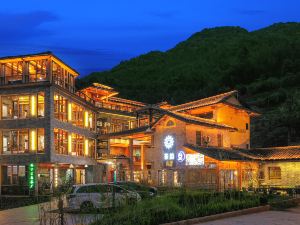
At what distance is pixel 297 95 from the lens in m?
67.6

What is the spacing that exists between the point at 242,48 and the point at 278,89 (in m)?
23.5

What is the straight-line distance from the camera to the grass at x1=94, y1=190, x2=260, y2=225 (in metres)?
14.1

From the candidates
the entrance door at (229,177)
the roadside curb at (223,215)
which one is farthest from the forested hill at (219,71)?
the roadside curb at (223,215)

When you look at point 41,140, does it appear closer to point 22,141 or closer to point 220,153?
point 22,141

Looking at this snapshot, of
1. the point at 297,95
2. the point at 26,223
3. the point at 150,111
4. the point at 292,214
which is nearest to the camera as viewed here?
the point at 26,223

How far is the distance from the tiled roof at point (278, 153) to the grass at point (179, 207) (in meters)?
16.1

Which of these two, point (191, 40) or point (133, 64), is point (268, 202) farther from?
point (191, 40)

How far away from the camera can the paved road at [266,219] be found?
16781mm

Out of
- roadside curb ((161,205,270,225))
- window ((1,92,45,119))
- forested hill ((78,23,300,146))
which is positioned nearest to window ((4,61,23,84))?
window ((1,92,45,119))

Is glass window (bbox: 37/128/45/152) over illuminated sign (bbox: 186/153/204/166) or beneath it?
over

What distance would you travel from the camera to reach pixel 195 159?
118 feet

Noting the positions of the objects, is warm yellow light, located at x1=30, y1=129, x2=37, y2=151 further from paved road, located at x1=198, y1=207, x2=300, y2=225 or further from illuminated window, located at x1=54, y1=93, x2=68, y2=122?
paved road, located at x1=198, y1=207, x2=300, y2=225

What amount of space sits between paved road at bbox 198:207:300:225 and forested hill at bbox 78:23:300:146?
43608 millimetres

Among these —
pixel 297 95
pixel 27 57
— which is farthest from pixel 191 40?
pixel 27 57
